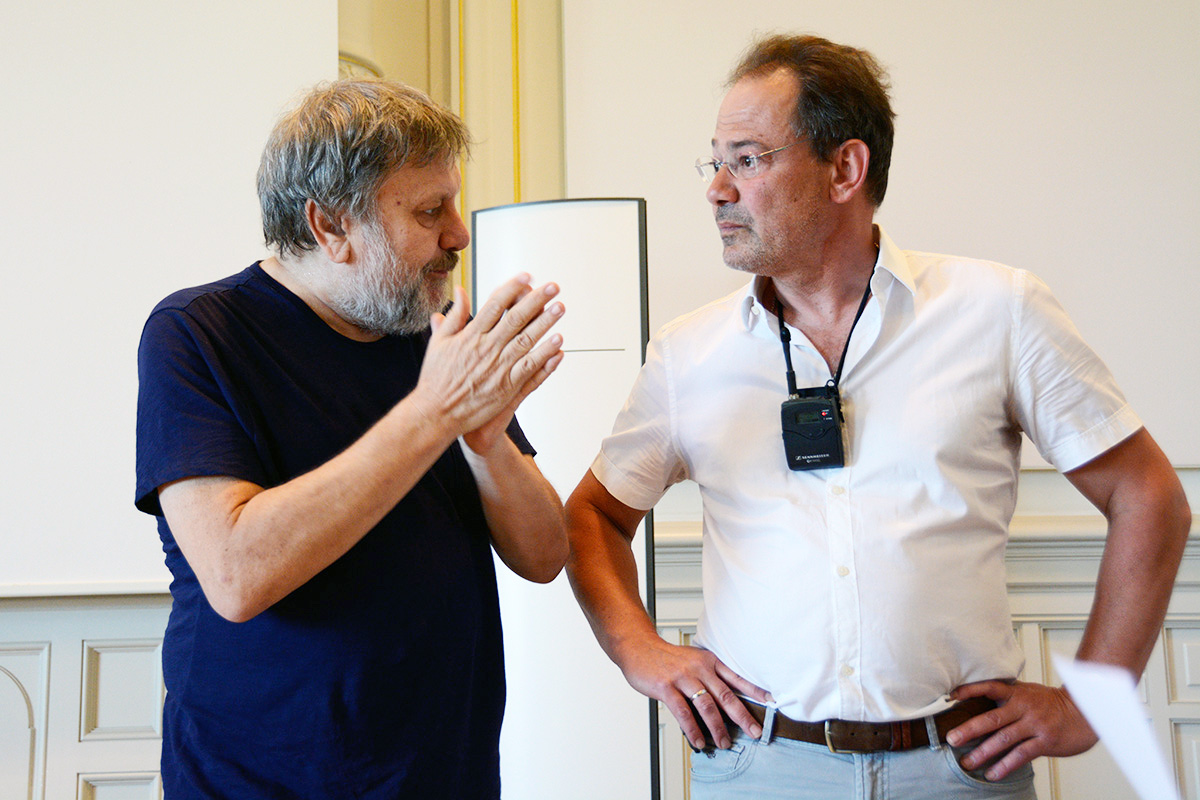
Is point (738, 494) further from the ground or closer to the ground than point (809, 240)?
closer to the ground

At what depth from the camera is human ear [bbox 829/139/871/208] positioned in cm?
158

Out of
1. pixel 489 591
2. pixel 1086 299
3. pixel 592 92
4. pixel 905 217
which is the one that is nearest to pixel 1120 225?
pixel 1086 299

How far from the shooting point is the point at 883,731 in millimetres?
1322

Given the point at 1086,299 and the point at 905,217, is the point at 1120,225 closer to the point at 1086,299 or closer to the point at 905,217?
the point at 1086,299

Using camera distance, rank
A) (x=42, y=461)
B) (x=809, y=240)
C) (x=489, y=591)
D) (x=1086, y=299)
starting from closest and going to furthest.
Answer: (x=489, y=591) < (x=809, y=240) < (x=42, y=461) < (x=1086, y=299)

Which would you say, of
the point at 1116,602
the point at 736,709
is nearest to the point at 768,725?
the point at 736,709

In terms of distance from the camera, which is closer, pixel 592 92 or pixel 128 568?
pixel 128 568

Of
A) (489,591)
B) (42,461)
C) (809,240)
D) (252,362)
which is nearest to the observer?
(252,362)

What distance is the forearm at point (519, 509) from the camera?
135cm

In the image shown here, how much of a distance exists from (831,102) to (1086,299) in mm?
1947

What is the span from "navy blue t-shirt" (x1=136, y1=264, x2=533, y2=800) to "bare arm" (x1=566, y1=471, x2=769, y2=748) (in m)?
0.27

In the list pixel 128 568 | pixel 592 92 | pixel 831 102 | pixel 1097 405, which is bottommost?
pixel 128 568

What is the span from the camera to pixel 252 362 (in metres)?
1.24

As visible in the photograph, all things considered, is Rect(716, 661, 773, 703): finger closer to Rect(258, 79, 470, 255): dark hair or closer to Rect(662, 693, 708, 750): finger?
Rect(662, 693, 708, 750): finger
